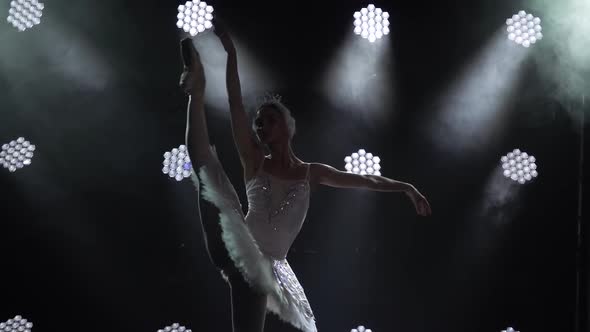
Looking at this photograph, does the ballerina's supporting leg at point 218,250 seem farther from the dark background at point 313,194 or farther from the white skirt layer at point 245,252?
the dark background at point 313,194

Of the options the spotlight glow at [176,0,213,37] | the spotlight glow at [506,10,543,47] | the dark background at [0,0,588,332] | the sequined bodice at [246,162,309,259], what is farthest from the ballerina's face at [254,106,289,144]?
the spotlight glow at [506,10,543,47]

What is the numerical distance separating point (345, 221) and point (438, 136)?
0.73 m

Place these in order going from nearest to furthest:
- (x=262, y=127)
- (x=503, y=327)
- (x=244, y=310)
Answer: (x=244, y=310)
(x=262, y=127)
(x=503, y=327)

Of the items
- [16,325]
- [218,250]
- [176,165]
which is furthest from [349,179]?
[16,325]

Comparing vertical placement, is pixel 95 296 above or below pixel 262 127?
below

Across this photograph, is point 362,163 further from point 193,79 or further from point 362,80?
point 193,79

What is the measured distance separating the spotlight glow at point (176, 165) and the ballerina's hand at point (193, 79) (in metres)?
1.21

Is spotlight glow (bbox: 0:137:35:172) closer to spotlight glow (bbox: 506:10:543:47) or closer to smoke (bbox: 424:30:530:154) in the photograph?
smoke (bbox: 424:30:530:154)

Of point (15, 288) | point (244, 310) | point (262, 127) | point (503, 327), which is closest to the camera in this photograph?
point (244, 310)

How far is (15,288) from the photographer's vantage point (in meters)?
3.39

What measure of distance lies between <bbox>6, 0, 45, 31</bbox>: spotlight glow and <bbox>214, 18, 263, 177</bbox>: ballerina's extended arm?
1446 mm

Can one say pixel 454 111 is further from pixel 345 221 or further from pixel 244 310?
pixel 244 310

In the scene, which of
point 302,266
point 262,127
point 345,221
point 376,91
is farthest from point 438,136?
point 262,127

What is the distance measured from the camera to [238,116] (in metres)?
2.67
